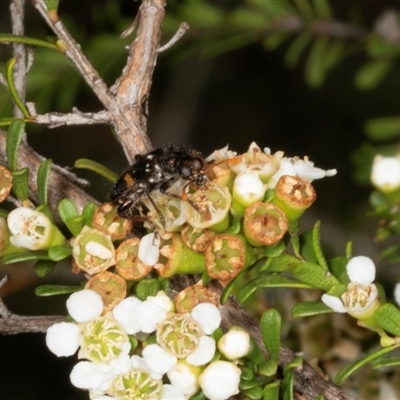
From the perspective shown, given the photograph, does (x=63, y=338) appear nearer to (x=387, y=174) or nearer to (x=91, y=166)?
(x=91, y=166)

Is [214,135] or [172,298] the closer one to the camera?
[172,298]

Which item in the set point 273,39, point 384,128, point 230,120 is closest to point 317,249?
point 384,128

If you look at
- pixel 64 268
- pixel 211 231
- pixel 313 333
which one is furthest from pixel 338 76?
pixel 211 231

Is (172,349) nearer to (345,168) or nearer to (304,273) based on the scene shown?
(304,273)

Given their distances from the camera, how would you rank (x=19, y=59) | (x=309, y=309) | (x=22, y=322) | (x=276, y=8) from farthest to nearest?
1. (x=276, y=8)
2. (x=19, y=59)
3. (x=22, y=322)
4. (x=309, y=309)

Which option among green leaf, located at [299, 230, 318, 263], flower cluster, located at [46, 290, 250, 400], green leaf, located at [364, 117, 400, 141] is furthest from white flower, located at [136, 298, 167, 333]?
green leaf, located at [364, 117, 400, 141]

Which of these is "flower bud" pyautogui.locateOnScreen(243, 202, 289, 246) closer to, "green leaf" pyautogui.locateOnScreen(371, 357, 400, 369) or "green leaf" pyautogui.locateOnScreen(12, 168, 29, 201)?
"green leaf" pyautogui.locateOnScreen(371, 357, 400, 369)

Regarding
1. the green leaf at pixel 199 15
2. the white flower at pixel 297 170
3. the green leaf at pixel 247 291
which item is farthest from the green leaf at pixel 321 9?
the green leaf at pixel 247 291
